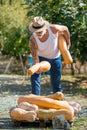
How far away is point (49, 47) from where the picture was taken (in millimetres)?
7020

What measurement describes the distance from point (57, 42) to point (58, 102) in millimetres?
1234

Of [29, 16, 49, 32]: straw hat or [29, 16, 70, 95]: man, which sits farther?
[29, 16, 70, 95]: man

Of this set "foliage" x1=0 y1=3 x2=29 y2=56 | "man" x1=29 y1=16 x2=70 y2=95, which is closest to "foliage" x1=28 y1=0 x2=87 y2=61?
"man" x1=29 y1=16 x2=70 y2=95

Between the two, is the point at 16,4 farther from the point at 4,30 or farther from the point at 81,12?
the point at 81,12

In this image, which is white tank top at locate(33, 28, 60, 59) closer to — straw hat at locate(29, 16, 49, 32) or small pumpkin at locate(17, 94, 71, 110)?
straw hat at locate(29, 16, 49, 32)

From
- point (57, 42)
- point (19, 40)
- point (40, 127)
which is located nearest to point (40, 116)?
point (40, 127)

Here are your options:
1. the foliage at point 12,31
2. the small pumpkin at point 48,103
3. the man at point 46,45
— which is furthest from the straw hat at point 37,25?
the foliage at point 12,31

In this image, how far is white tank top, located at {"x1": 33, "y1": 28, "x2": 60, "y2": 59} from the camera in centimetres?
702

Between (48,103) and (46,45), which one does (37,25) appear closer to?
(46,45)

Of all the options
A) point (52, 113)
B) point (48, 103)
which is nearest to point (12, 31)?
point (48, 103)

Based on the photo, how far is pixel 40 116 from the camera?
611 centimetres

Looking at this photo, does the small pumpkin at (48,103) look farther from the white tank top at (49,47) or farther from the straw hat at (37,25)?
the straw hat at (37,25)

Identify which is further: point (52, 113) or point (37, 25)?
point (37, 25)

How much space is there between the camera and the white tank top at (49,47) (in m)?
7.02
